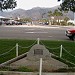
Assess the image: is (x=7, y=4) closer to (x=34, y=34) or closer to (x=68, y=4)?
(x=34, y=34)

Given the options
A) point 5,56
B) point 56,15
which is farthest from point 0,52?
point 56,15

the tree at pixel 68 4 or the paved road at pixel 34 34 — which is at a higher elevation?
the tree at pixel 68 4

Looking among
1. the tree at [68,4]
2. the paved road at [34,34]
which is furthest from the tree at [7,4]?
the tree at [68,4]

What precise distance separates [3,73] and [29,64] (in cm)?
143

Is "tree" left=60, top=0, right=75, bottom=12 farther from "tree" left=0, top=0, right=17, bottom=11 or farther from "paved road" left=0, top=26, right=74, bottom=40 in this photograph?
"tree" left=0, top=0, right=17, bottom=11

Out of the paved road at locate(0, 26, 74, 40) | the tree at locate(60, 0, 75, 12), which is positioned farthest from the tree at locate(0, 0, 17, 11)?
the tree at locate(60, 0, 75, 12)

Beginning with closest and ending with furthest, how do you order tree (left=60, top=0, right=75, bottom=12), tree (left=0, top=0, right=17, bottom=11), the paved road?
tree (left=60, top=0, right=75, bottom=12)
the paved road
tree (left=0, top=0, right=17, bottom=11)

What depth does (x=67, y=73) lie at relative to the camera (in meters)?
9.55

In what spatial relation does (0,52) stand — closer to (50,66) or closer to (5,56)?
(5,56)

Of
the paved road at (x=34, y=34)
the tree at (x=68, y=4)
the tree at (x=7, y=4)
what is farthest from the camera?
the tree at (x=7, y=4)

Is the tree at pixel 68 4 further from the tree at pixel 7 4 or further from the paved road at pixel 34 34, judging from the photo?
the tree at pixel 7 4

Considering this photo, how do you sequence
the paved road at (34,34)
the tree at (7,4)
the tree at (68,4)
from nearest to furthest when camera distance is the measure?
1. the tree at (68,4)
2. the paved road at (34,34)
3. the tree at (7,4)

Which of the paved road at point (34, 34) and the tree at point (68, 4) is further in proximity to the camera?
the paved road at point (34, 34)

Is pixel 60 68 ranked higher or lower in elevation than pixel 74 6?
lower
